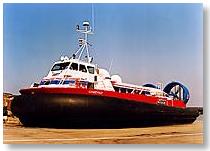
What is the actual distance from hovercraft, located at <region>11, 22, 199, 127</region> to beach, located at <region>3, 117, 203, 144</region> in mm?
26

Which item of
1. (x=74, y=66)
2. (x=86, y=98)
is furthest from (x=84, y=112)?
Answer: (x=74, y=66)

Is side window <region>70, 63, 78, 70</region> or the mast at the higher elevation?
the mast

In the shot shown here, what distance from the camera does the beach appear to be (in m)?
1.83

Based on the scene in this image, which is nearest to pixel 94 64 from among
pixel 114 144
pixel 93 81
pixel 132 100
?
pixel 93 81

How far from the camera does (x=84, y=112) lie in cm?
184

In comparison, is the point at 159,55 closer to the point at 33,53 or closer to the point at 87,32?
the point at 87,32

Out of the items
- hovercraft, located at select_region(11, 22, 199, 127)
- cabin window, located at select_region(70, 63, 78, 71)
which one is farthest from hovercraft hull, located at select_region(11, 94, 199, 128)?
cabin window, located at select_region(70, 63, 78, 71)

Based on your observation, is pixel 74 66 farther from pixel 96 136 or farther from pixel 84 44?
pixel 96 136

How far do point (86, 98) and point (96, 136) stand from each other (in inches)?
6.2

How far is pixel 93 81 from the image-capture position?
185 cm

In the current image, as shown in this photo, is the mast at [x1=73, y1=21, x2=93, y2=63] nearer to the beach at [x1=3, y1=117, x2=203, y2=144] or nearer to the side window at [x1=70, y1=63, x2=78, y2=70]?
the side window at [x1=70, y1=63, x2=78, y2=70]

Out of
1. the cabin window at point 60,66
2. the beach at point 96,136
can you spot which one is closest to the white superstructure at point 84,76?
the cabin window at point 60,66

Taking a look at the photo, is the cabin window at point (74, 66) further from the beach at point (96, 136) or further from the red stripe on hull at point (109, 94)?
the beach at point (96, 136)

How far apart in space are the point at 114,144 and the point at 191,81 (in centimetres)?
40
